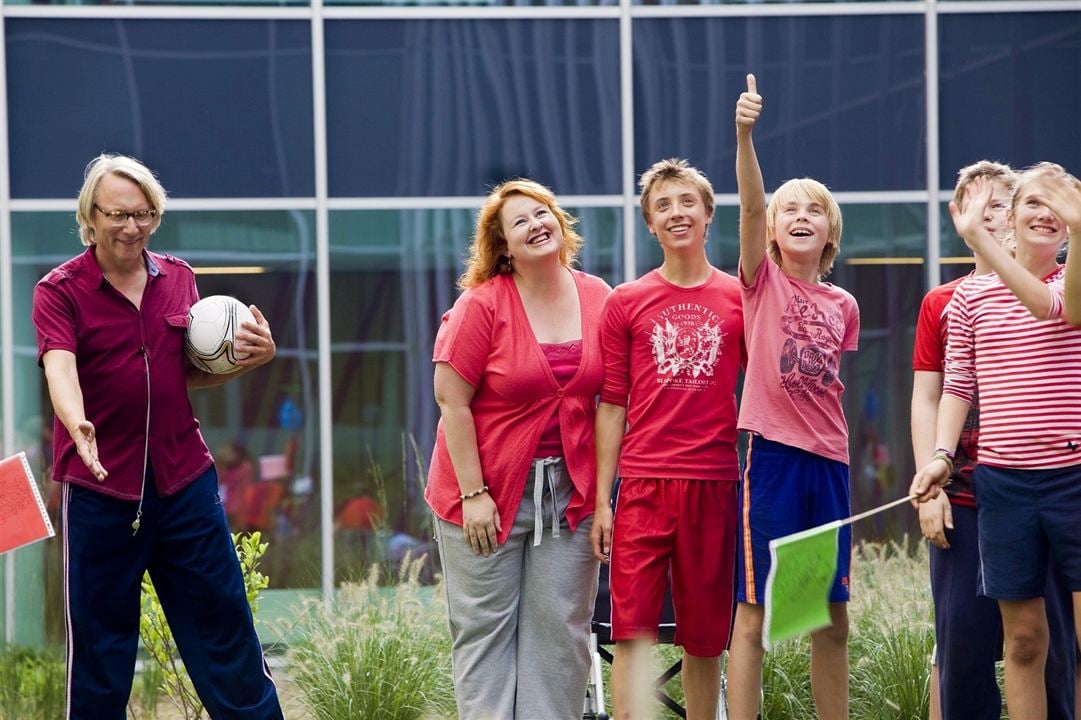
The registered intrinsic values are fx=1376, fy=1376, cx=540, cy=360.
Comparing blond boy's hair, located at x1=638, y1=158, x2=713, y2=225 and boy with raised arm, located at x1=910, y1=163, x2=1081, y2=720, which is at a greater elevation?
blond boy's hair, located at x1=638, y1=158, x2=713, y2=225

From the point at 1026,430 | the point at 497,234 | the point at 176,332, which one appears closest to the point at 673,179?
the point at 497,234

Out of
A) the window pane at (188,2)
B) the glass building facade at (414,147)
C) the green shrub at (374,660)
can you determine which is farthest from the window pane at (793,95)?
the green shrub at (374,660)

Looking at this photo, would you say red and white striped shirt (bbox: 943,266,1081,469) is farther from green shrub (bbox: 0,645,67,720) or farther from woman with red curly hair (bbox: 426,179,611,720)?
green shrub (bbox: 0,645,67,720)

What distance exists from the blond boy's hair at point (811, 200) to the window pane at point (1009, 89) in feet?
13.9

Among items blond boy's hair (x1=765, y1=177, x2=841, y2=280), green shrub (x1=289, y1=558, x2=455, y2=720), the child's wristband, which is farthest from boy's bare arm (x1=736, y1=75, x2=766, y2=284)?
green shrub (x1=289, y1=558, x2=455, y2=720)

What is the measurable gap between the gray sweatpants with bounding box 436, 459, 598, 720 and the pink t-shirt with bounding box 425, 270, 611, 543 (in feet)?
0.21

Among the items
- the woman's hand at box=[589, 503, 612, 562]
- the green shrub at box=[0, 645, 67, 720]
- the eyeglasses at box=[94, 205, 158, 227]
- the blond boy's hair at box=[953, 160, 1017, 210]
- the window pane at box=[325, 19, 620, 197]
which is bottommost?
the green shrub at box=[0, 645, 67, 720]

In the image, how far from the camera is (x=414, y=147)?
28.2ft

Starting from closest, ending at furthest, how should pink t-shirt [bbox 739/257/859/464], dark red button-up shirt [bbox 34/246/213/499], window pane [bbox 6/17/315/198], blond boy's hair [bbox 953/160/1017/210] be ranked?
1. dark red button-up shirt [bbox 34/246/213/499]
2. pink t-shirt [bbox 739/257/859/464]
3. blond boy's hair [bbox 953/160/1017/210]
4. window pane [bbox 6/17/315/198]

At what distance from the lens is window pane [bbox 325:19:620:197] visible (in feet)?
28.1

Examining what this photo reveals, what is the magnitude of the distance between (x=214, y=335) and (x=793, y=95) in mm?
5311

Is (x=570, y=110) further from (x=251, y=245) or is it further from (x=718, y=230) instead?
(x=251, y=245)

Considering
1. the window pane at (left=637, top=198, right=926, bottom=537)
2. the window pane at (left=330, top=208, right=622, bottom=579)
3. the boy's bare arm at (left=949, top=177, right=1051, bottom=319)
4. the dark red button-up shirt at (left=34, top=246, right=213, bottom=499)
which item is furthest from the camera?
the window pane at (left=637, top=198, right=926, bottom=537)

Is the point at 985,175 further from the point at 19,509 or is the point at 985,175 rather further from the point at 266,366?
the point at 266,366
